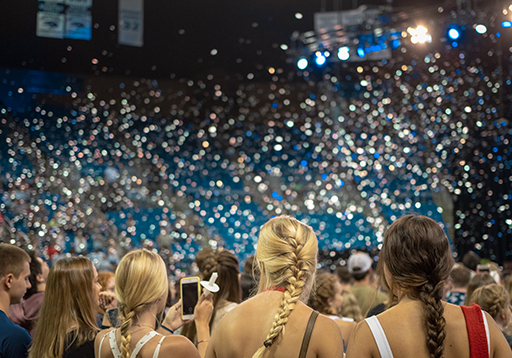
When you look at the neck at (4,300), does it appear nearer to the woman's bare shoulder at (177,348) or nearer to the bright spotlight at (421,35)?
the woman's bare shoulder at (177,348)

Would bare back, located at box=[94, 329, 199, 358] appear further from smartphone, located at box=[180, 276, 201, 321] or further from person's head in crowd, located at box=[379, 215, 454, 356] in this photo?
person's head in crowd, located at box=[379, 215, 454, 356]

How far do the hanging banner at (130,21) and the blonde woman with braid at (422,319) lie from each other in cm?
805

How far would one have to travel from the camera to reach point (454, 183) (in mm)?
8625

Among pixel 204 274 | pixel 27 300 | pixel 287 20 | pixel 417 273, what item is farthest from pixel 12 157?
pixel 417 273

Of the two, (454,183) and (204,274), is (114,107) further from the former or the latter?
(204,274)

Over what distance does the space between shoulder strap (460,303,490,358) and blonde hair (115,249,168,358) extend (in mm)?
883

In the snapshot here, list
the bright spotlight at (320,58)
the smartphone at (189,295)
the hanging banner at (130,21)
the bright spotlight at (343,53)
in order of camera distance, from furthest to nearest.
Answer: the hanging banner at (130,21)
the bright spotlight at (320,58)
the bright spotlight at (343,53)
the smartphone at (189,295)

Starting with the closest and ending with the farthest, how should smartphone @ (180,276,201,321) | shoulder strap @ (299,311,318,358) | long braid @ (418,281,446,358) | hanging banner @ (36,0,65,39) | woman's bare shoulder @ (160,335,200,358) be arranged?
long braid @ (418,281,446,358) < shoulder strap @ (299,311,318,358) < woman's bare shoulder @ (160,335,200,358) < smartphone @ (180,276,201,321) < hanging banner @ (36,0,65,39)

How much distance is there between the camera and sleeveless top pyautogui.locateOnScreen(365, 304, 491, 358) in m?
1.09

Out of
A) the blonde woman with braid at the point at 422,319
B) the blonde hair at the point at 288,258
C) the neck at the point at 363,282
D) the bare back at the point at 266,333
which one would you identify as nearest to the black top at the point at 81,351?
the bare back at the point at 266,333

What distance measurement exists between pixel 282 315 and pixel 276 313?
26mm

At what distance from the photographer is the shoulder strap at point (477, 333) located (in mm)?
1092


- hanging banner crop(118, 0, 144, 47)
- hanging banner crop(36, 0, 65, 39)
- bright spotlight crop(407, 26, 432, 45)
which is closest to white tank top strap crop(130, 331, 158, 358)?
bright spotlight crop(407, 26, 432, 45)

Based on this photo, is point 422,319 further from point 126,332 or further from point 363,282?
point 363,282
